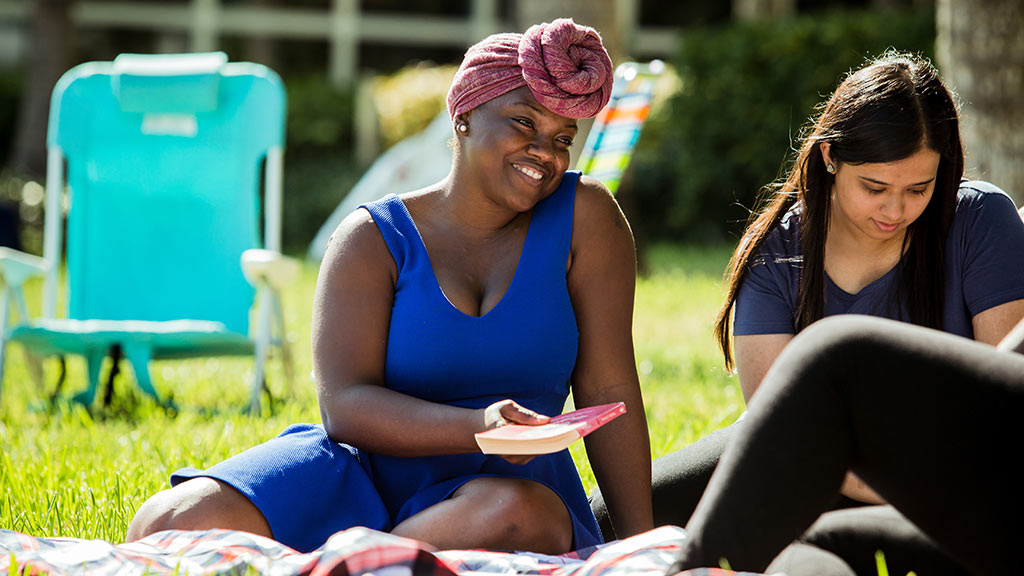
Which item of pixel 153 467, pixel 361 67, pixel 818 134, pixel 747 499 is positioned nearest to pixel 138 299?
pixel 153 467

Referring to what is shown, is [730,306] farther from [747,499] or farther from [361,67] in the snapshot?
[361,67]

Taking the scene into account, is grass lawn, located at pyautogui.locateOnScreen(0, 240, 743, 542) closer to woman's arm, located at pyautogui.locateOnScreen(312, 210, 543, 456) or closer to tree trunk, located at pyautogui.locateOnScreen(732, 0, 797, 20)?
woman's arm, located at pyautogui.locateOnScreen(312, 210, 543, 456)

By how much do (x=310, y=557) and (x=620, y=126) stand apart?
3.85 metres

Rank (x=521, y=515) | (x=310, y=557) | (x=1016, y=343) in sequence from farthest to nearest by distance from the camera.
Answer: (x=521, y=515) → (x=310, y=557) → (x=1016, y=343)

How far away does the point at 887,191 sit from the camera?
278 centimetres

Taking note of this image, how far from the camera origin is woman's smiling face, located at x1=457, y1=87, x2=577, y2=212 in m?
2.69

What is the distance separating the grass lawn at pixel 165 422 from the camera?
3.36 m

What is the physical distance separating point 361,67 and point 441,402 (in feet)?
52.2

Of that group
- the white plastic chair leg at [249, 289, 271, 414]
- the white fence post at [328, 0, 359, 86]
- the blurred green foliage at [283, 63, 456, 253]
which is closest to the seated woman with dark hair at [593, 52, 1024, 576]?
the white plastic chair leg at [249, 289, 271, 414]

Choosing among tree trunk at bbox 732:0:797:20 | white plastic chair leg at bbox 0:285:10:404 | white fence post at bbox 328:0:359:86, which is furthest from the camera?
white fence post at bbox 328:0:359:86

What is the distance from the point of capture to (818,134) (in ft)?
9.49

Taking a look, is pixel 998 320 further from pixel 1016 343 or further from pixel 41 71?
pixel 41 71

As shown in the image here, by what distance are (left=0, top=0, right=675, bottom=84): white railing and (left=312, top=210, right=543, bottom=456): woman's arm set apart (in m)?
14.3

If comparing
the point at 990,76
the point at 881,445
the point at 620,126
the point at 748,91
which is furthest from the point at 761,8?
the point at 881,445
